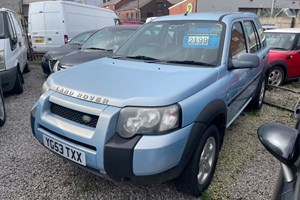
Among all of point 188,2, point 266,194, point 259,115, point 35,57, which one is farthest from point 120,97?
point 188,2

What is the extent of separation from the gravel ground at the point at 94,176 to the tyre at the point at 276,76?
11.7ft

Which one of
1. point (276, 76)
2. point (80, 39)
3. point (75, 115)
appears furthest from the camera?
point (80, 39)

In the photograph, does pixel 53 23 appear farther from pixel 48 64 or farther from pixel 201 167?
pixel 201 167

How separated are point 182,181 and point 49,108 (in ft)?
4.74

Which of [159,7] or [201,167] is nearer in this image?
[201,167]

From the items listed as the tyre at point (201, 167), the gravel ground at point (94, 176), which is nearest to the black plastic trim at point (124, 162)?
the tyre at point (201, 167)

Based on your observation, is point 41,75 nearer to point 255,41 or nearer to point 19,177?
point 19,177

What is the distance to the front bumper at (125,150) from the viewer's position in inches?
77.5

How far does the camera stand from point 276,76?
7.09 metres

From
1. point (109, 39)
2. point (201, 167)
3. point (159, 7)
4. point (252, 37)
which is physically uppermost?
point (159, 7)

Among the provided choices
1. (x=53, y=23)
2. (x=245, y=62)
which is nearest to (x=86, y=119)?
(x=245, y=62)

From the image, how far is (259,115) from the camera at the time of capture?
491 cm

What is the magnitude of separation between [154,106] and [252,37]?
2.82 m

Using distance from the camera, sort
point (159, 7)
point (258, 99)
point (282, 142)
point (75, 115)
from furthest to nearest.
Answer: point (159, 7), point (258, 99), point (75, 115), point (282, 142)
